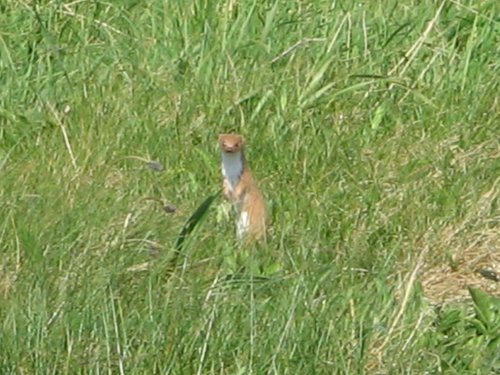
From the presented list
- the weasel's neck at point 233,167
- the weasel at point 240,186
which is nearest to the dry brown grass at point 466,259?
the weasel at point 240,186

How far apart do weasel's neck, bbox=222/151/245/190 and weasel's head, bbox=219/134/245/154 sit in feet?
0.04

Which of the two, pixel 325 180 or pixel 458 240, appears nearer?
pixel 458 240

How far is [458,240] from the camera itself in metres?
4.60

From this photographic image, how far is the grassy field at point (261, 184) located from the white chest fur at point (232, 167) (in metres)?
0.14

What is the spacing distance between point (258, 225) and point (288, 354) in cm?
80

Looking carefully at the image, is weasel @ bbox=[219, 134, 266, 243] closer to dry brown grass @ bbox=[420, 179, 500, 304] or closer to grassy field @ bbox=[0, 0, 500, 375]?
grassy field @ bbox=[0, 0, 500, 375]

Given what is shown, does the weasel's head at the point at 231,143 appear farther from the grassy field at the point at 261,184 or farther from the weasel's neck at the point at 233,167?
the grassy field at the point at 261,184

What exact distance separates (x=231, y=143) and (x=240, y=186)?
15 centimetres

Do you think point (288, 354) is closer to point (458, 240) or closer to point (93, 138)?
point (458, 240)

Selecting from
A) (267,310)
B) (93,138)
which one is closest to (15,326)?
(267,310)

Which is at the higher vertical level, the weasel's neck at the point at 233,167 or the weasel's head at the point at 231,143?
the weasel's head at the point at 231,143

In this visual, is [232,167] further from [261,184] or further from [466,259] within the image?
[466,259]

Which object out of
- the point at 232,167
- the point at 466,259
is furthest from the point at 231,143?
the point at 466,259

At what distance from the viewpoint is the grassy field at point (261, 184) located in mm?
3799
